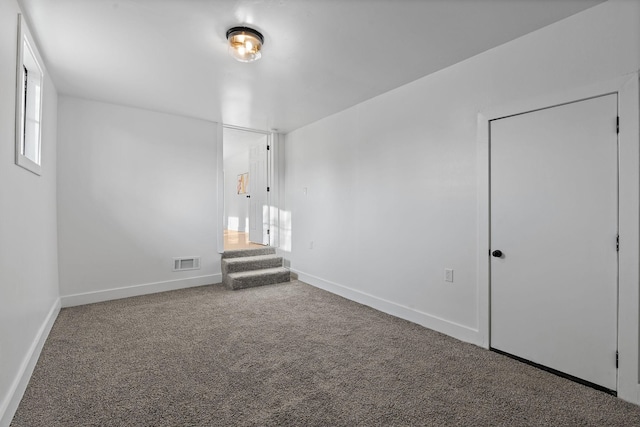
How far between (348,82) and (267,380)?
2.94 metres

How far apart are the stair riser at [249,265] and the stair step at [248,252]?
0.23 m

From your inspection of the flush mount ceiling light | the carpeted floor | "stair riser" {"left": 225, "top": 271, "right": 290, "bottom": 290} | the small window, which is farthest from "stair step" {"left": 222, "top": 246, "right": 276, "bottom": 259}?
the flush mount ceiling light

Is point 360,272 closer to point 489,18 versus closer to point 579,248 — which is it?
point 579,248

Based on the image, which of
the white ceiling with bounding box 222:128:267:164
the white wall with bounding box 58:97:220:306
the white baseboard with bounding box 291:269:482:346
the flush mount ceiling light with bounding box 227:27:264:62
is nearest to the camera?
the flush mount ceiling light with bounding box 227:27:264:62

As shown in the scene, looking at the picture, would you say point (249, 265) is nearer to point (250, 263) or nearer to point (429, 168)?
point (250, 263)

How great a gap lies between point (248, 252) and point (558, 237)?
14.1 feet

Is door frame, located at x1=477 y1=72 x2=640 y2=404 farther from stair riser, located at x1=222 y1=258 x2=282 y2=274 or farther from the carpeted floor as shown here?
stair riser, located at x1=222 y1=258 x2=282 y2=274

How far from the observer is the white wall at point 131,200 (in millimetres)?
3779

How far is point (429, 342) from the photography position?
2779 mm

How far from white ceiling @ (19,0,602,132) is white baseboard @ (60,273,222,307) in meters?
2.50

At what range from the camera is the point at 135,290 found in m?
4.21

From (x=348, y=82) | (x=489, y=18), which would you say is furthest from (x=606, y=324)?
(x=348, y=82)

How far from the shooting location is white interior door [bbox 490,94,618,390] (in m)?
2.04

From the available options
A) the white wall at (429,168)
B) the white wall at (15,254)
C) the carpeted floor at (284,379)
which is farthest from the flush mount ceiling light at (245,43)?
the carpeted floor at (284,379)
